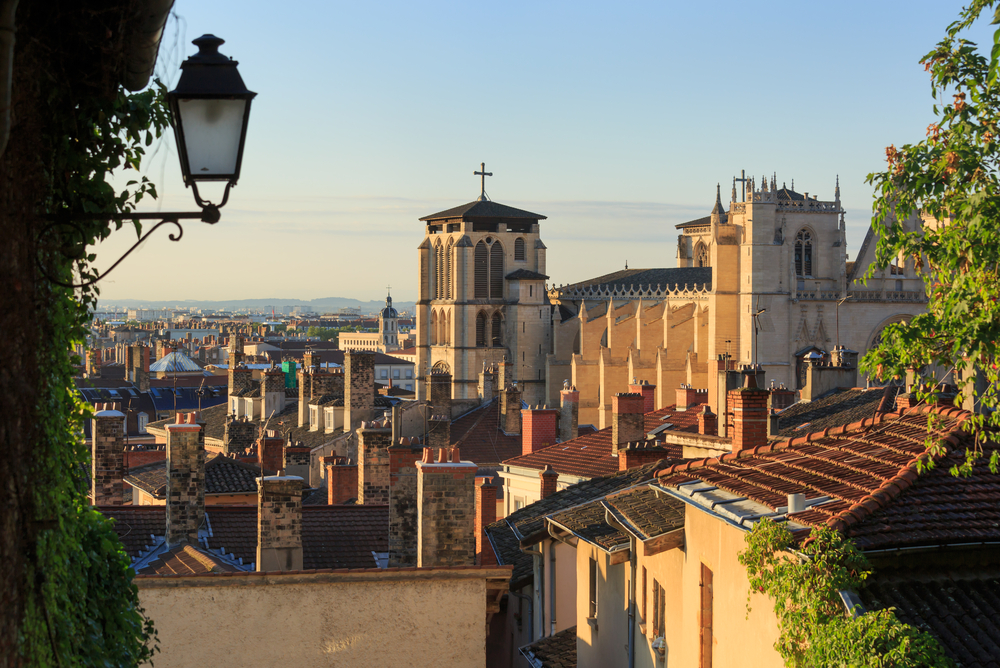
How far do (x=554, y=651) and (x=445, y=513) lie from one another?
2384 millimetres

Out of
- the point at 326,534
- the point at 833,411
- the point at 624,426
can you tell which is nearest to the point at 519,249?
the point at 624,426

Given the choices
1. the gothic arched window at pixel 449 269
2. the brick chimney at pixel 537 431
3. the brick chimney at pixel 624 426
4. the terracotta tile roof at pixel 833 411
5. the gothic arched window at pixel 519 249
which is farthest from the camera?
the gothic arched window at pixel 519 249

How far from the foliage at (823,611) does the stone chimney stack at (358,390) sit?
2674 centimetres

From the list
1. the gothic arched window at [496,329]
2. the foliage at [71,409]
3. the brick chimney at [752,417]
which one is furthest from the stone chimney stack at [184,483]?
the gothic arched window at [496,329]

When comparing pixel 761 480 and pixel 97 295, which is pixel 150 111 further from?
pixel 761 480

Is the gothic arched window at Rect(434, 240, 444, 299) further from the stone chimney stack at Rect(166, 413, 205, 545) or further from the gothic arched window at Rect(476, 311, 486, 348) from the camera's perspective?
the stone chimney stack at Rect(166, 413, 205, 545)

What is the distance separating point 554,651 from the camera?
13062mm

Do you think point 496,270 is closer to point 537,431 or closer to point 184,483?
point 537,431

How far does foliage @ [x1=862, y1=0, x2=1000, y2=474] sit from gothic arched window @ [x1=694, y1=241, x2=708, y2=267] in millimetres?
84328

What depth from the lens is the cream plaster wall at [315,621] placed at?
33.1ft

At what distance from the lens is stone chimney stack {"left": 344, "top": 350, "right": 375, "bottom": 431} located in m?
33.6

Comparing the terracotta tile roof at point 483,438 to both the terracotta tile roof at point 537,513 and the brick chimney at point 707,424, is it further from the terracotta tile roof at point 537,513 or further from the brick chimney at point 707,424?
the terracotta tile roof at point 537,513

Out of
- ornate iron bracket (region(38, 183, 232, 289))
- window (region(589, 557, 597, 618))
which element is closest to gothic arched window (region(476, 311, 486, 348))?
window (region(589, 557, 597, 618))

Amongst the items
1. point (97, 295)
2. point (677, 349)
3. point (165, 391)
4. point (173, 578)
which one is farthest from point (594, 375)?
point (97, 295)
